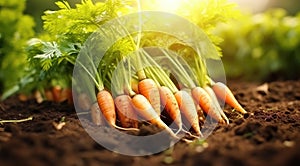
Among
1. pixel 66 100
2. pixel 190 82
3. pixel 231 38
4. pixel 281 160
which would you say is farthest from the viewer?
pixel 231 38

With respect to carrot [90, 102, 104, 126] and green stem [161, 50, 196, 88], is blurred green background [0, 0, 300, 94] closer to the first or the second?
carrot [90, 102, 104, 126]

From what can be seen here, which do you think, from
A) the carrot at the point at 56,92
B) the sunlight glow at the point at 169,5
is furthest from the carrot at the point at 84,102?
the sunlight glow at the point at 169,5

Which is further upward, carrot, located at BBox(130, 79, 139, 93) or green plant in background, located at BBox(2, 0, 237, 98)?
green plant in background, located at BBox(2, 0, 237, 98)

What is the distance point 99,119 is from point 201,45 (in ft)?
3.74

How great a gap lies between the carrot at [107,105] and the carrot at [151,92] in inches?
9.8

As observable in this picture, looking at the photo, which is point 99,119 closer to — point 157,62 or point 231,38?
point 157,62

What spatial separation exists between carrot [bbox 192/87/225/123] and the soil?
16 cm

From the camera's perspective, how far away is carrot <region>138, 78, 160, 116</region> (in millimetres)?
3545

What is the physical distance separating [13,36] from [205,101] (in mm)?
2594

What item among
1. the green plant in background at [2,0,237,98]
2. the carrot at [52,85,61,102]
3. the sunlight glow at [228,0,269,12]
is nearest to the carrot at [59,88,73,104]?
the carrot at [52,85,61,102]

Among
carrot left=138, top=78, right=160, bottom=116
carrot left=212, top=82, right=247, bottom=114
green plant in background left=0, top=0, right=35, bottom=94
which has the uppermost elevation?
green plant in background left=0, top=0, right=35, bottom=94

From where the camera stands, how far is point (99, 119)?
139 inches

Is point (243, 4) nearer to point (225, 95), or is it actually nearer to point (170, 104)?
point (225, 95)

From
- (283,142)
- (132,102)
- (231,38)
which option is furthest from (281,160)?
(231,38)
